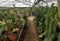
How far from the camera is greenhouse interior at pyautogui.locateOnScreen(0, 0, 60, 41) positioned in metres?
1.07

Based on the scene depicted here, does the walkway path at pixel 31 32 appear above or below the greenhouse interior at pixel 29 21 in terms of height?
below

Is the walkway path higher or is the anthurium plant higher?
the anthurium plant

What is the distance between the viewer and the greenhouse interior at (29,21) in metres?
1.07

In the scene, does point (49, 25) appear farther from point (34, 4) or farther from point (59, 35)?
point (34, 4)

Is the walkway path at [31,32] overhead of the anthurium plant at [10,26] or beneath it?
beneath

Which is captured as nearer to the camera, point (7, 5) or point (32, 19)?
point (32, 19)

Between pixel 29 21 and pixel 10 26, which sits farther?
pixel 29 21

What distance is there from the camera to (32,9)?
1.47m

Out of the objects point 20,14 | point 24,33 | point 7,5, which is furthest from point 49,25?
point 7,5

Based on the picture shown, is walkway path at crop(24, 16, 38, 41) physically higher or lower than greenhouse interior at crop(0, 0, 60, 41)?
lower

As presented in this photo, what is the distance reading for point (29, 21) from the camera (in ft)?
4.21

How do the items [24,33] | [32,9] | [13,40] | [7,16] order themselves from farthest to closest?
[32,9] → [7,16] → [24,33] → [13,40]

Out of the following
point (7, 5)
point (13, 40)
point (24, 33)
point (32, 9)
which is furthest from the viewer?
point (7, 5)

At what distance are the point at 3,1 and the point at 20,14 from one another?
28 cm
